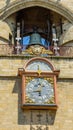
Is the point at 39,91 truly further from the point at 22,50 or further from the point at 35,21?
the point at 35,21

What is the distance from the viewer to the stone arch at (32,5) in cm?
1947

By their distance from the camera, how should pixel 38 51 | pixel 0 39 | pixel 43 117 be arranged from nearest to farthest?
pixel 43 117
pixel 38 51
pixel 0 39

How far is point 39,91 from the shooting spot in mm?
15383

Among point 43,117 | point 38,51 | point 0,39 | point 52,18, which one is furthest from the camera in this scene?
point 52,18

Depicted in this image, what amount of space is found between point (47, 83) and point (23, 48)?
206cm

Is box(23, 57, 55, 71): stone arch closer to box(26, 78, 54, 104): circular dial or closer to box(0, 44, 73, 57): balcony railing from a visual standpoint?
box(26, 78, 54, 104): circular dial

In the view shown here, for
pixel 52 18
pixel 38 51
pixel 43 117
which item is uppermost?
pixel 52 18

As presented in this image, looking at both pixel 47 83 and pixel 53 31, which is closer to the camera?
pixel 47 83

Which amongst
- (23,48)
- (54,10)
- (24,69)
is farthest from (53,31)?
(24,69)

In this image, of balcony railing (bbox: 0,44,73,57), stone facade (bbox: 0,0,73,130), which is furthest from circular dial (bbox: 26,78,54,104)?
balcony railing (bbox: 0,44,73,57)

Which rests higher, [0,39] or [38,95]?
[0,39]

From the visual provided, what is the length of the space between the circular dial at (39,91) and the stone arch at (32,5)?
4656 mm

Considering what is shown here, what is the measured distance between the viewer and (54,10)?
19.6 metres

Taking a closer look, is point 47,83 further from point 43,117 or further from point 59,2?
point 59,2
